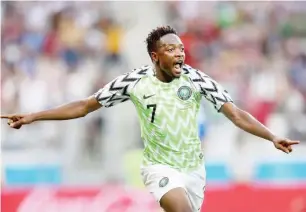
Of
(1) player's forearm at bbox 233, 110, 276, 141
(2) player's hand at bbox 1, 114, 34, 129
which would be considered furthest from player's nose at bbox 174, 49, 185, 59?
(2) player's hand at bbox 1, 114, 34, 129

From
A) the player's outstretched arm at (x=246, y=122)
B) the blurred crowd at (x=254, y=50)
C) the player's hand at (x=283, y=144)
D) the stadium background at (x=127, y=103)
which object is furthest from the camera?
the blurred crowd at (x=254, y=50)

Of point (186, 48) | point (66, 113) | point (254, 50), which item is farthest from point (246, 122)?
point (254, 50)

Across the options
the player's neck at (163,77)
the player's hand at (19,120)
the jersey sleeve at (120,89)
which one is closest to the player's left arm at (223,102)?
the player's neck at (163,77)

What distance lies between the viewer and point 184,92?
319 inches

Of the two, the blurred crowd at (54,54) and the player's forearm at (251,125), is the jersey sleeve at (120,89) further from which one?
the blurred crowd at (54,54)

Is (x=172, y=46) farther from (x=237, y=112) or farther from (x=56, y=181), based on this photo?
(x=56, y=181)

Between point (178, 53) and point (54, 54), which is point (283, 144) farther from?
point (54, 54)

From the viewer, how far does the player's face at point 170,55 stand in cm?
802

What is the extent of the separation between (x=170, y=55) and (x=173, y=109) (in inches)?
18.1

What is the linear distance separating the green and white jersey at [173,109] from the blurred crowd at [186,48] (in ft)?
21.7

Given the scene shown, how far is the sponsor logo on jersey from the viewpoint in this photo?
26.6 feet

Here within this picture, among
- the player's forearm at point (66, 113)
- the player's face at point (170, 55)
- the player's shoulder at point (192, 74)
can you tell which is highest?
the player's face at point (170, 55)

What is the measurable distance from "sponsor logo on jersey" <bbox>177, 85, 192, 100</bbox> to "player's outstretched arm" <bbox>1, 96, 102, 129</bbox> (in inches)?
30.4

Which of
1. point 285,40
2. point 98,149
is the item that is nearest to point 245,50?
point 285,40
